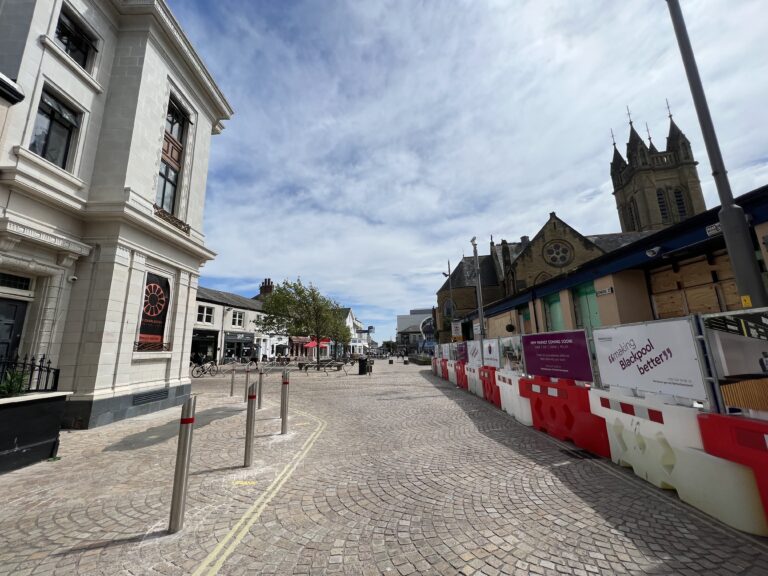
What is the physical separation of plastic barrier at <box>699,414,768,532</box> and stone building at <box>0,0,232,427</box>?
11.6 metres

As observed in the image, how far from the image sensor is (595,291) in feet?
44.2

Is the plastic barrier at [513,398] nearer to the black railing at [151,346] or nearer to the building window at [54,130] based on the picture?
the black railing at [151,346]

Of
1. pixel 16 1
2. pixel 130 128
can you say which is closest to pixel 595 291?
pixel 130 128

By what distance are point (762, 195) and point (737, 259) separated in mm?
4812

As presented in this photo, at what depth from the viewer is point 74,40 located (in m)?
9.25

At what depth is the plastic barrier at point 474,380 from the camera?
11.6 metres

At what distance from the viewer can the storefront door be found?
7.33 m

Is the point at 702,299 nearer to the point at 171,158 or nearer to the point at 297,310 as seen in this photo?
the point at 171,158

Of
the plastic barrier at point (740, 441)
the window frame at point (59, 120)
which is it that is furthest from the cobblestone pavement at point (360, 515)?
the window frame at point (59, 120)

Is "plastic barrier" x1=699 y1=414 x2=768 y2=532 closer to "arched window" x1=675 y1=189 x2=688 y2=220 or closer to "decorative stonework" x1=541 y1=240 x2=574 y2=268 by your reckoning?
"decorative stonework" x1=541 y1=240 x2=574 y2=268

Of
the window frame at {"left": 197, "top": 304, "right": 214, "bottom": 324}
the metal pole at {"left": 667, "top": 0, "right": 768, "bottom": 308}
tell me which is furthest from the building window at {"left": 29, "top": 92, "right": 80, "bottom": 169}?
the window frame at {"left": 197, "top": 304, "right": 214, "bottom": 324}

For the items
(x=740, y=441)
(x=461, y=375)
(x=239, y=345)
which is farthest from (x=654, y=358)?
(x=239, y=345)

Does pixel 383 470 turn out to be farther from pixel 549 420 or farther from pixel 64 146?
pixel 64 146

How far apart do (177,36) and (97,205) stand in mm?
6916
